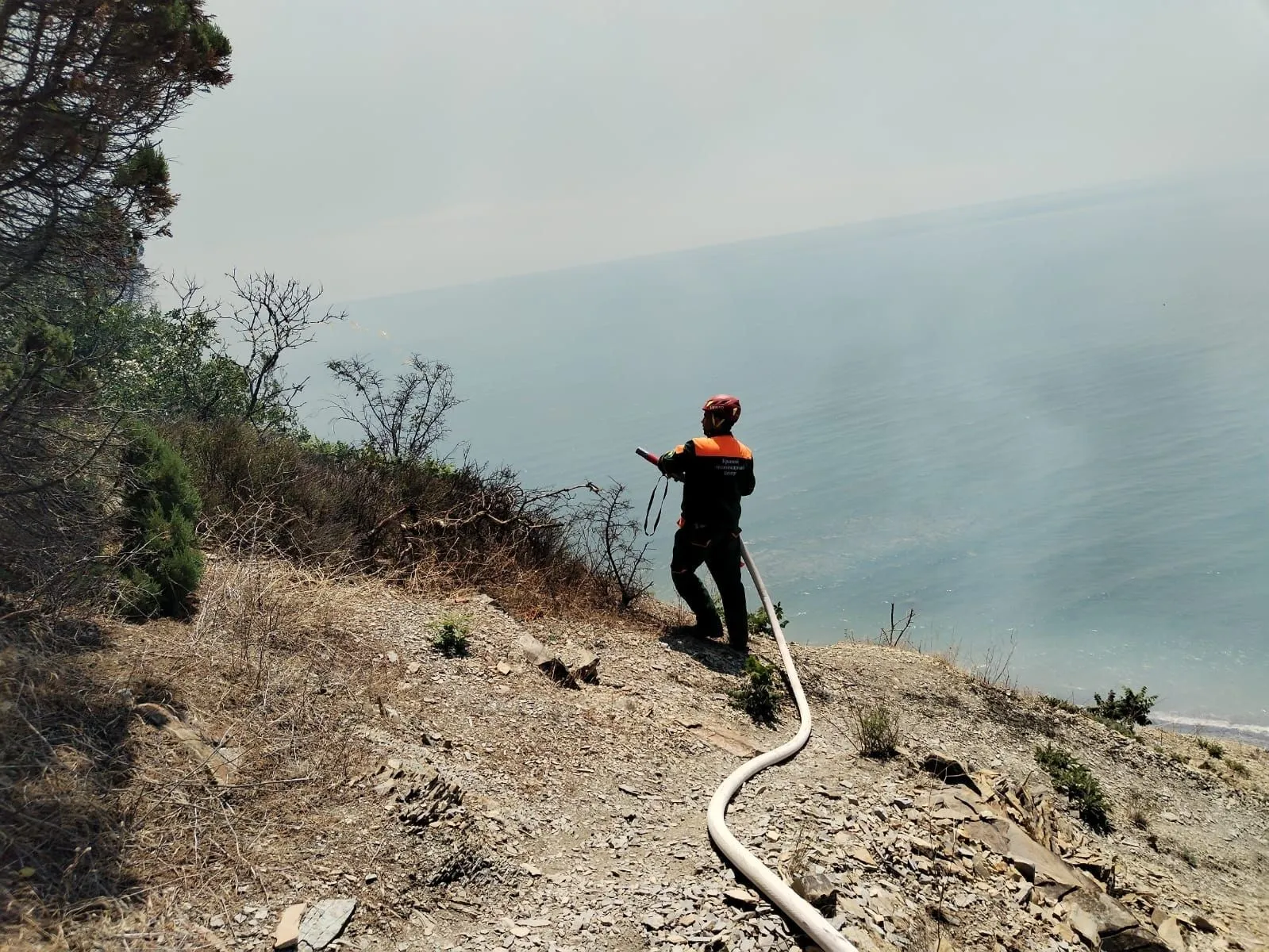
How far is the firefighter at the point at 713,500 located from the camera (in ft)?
27.0

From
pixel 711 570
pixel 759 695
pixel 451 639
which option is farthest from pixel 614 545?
pixel 451 639

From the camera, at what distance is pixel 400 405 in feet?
47.5

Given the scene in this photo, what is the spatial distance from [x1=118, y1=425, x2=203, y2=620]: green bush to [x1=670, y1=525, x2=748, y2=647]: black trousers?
4620 millimetres

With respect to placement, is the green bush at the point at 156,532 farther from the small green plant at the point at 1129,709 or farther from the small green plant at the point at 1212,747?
the small green plant at the point at 1212,747

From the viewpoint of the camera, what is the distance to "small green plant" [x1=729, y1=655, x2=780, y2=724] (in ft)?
23.7

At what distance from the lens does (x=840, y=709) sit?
26.3 ft

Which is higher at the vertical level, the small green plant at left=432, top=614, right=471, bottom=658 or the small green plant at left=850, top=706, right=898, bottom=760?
the small green plant at left=432, top=614, right=471, bottom=658

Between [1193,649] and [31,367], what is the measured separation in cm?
5470

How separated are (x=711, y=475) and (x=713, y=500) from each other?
Answer: 0.92 feet

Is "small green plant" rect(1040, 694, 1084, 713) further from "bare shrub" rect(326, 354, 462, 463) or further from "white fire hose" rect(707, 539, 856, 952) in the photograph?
"bare shrub" rect(326, 354, 462, 463)

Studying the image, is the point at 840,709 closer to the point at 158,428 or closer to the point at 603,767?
the point at 603,767

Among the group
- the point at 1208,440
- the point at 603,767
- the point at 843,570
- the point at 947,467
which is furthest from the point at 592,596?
the point at 1208,440

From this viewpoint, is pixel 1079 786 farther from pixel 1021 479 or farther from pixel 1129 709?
pixel 1021 479

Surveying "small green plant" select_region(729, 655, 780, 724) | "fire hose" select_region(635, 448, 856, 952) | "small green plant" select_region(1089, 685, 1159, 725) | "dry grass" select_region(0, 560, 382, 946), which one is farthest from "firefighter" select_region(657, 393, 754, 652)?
"small green plant" select_region(1089, 685, 1159, 725)
